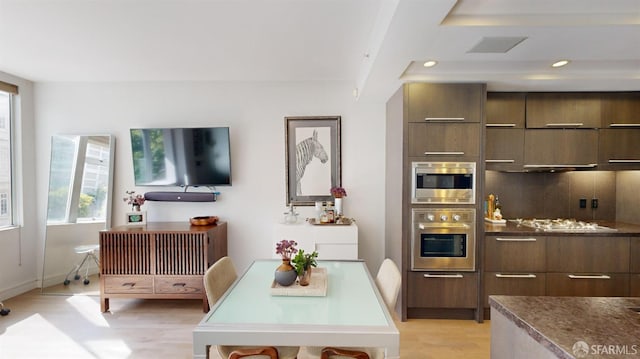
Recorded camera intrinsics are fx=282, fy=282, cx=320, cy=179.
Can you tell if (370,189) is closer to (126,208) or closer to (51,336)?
(126,208)

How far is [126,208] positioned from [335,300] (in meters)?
3.25

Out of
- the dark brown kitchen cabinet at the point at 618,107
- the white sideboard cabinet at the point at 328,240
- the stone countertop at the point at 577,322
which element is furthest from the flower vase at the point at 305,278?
the dark brown kitchen cabinet at the point at 618,107

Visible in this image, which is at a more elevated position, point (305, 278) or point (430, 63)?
point (430, 63)

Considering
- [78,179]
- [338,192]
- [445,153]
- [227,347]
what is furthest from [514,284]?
[78,179]

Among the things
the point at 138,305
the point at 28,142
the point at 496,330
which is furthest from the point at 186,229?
the point at 496,330

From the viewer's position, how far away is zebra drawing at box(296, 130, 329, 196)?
11.5ft

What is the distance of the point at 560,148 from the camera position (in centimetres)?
289

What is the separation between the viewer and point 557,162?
2.90 meters

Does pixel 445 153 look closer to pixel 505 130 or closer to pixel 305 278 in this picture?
pixel 505 130

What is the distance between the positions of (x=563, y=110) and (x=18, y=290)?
252 inches

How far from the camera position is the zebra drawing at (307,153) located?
11.5ft

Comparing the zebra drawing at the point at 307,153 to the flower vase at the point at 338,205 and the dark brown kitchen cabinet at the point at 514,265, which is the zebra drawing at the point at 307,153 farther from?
the dark brown kitchen cabinet at the point at 514,265

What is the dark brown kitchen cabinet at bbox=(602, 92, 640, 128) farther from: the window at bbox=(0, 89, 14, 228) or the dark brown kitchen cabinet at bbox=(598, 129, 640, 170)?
the window at bbox=(0, 89, 14, 228)

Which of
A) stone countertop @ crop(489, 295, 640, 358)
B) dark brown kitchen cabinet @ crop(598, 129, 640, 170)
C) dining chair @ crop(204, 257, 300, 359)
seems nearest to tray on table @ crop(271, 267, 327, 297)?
dining chair @ crop(204, 257, 300, 359)
